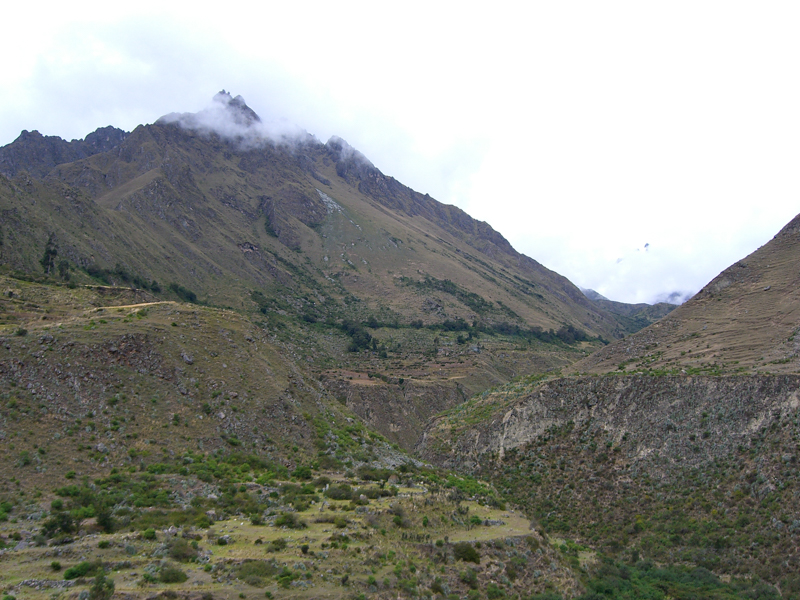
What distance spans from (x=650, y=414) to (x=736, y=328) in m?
15.5

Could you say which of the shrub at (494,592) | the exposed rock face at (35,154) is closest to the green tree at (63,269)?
the shrub at (494,592)

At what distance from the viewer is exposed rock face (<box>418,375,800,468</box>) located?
39.1 metres

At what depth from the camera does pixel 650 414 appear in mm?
44406

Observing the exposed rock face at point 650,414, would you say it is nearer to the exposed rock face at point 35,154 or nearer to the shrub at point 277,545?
the shrub at point 277,545

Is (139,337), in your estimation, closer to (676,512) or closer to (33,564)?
(33,564)

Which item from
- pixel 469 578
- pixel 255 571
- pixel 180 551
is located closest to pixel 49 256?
pixel 180 551

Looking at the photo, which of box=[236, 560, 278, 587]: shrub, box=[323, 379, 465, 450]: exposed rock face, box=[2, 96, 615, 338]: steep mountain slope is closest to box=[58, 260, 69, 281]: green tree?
box=[2, 96, 615, 338]: steep mountain slope

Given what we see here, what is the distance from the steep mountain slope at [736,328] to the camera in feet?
149

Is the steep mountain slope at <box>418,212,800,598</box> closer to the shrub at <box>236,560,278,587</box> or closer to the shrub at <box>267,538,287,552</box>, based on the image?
the shrub at <box>267,538,287,552</box>

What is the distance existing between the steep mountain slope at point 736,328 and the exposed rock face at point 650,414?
302 cm

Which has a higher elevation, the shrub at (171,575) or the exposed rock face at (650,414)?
the exposed rock face at (650,414)

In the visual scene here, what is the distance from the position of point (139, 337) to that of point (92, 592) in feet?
67.2

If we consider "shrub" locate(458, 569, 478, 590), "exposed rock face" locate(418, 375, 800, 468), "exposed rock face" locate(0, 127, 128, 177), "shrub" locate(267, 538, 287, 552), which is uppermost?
"exposed rock face" locate(0, 127, 128, 177)

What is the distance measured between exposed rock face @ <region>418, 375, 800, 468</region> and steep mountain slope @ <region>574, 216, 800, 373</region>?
119 inches
